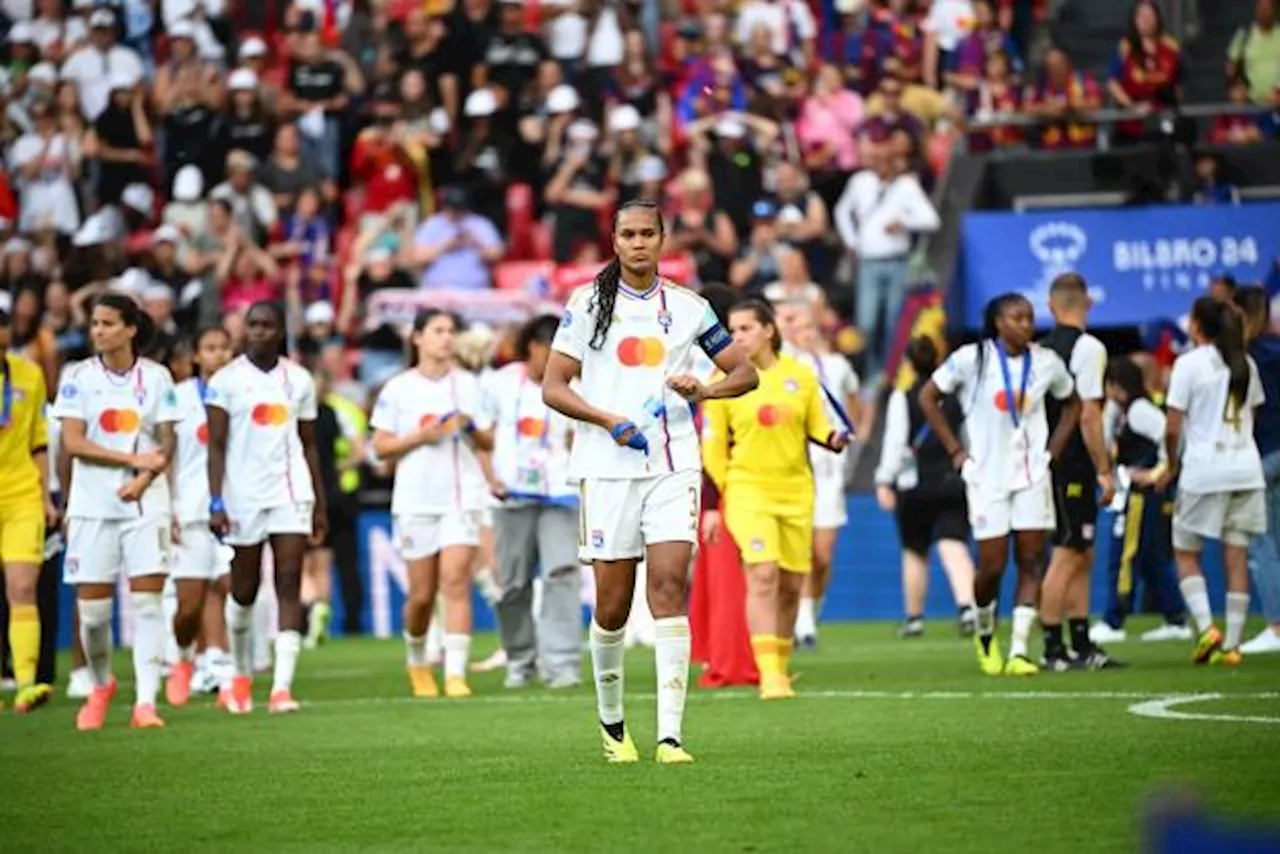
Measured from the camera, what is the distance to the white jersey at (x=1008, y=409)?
59.1 feet

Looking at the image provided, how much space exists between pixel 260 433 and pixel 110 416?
3.29 feet

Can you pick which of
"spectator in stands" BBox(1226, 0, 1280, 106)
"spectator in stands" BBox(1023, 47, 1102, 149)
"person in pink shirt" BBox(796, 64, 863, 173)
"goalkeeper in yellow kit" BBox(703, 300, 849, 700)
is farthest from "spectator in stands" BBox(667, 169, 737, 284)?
"goalkeeper in yellow kit" BBox(703, 300, 849, 700)

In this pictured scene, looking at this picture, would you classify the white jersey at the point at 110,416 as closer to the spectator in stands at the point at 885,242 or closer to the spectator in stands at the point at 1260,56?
the spectator in stands at the point at 885,242

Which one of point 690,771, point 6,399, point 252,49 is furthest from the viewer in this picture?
point 252,49

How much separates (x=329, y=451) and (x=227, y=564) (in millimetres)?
5207

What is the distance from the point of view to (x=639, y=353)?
1233 centimetres

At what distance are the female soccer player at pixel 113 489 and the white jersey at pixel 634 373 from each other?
4630 mm

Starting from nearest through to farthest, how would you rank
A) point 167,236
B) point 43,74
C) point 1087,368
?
point 1087,368 < point 167,236 < point 43,74

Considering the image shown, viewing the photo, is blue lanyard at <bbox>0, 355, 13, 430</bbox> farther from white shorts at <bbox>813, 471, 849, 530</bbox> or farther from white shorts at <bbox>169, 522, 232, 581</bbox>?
white shorts at <bbox>813, 471, 849, 530</bbox>

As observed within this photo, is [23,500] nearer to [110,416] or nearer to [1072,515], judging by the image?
[110,416]

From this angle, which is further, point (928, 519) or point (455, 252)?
point (455, 252)

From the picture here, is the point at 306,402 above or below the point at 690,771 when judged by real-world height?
above

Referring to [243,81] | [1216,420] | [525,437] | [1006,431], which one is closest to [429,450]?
[525,437]

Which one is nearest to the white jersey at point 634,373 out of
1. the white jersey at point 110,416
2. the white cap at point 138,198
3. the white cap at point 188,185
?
the white jersey at point 110,416
